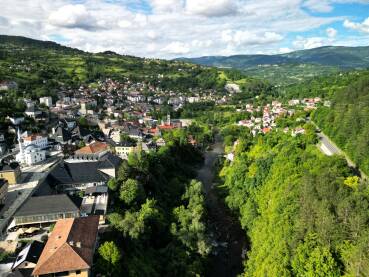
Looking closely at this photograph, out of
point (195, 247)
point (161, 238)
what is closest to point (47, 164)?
point (161, 238)

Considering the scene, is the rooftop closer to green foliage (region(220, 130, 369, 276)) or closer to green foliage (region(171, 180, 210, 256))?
green foliage (region(171, 180, 210, 256))

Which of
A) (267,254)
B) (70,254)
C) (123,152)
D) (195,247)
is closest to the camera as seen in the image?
(70,254)

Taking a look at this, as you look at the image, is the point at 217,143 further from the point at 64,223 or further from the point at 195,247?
the point at 64,223

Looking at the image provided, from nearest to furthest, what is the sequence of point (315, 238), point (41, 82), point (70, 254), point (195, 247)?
1. point (70, 254)
2. point (315, 238)
3. point (195, 247)
4. point (41, 82)

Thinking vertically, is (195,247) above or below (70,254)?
below

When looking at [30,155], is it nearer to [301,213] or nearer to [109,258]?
[109,258]

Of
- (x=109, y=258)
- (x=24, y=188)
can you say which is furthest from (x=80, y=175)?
(x=109, y=258)
